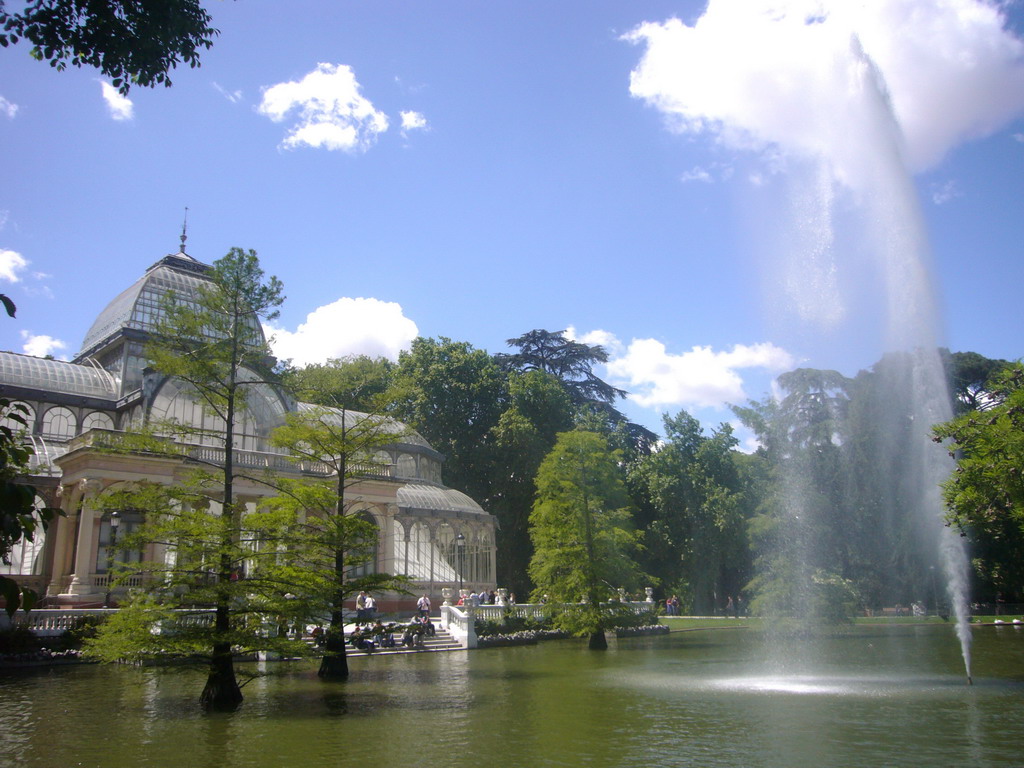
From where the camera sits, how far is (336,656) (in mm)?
20281

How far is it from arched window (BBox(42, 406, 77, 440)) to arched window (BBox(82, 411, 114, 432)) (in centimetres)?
45

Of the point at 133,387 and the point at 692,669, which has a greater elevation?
the point at 133,387

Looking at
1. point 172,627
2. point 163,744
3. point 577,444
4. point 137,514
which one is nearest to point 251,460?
point 137,514

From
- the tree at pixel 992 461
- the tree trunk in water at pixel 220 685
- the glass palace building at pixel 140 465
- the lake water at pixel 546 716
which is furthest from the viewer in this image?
the glass palace building at pixel 140 465

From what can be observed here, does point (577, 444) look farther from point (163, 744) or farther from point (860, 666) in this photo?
point (163, 744)

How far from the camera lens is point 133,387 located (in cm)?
3775

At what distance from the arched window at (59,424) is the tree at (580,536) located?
21281 millimetres

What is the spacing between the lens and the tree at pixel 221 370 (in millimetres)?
15562

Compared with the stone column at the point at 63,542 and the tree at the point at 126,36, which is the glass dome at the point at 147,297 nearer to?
the stone column at the point at 63,542

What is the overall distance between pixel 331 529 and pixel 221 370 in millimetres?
4506

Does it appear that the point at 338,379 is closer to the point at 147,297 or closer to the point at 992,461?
the point at 992,461

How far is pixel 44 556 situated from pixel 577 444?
21478 mm

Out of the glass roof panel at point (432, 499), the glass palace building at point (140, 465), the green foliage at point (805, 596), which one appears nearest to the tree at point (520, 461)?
the glass palace building at point (140, 465)

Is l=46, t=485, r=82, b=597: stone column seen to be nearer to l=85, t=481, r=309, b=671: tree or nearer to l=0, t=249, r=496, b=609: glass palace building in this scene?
l=0, t=249, r=496, b=609: glass palace building
